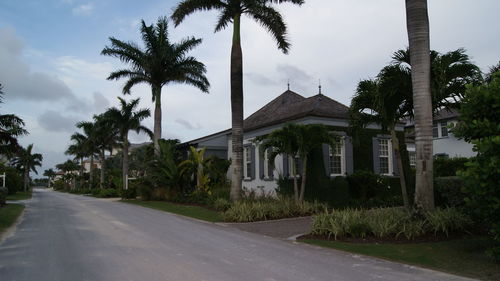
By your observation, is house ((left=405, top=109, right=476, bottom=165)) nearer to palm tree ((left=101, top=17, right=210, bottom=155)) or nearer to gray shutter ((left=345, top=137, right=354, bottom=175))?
gray shutter ((left=345, top=137, right=354, bottom=175))

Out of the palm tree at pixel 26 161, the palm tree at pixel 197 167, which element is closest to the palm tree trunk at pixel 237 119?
the palm tree at pixel 197 167

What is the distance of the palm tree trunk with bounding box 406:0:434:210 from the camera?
10.3 metres

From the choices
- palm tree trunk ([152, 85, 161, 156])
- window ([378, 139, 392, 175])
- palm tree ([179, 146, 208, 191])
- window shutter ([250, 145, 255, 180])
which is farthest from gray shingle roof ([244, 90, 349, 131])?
palm tree trunk ([152, 85, 161, 156])

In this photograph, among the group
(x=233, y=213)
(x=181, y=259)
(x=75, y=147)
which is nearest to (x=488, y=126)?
(x=181, y=259)

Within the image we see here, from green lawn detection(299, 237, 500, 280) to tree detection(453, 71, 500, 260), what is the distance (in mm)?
476

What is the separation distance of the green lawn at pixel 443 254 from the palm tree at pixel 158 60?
20587 mm

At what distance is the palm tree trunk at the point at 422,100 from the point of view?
1025cm

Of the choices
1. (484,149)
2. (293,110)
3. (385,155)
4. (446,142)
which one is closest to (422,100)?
(484,149)

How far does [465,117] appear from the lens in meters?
7.65

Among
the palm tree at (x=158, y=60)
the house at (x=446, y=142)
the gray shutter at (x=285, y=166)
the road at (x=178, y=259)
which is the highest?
the palm tree at (x=158, y=60)

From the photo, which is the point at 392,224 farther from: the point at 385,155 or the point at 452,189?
the point at 385,155

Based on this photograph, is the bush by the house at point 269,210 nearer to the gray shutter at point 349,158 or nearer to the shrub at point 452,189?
the gray shutter at point 349,158

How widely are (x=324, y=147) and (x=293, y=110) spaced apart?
159 inches

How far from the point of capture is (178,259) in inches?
307
